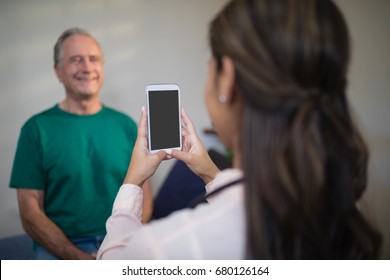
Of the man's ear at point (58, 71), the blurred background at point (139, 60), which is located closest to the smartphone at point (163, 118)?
the blurred background at point (139, 60)

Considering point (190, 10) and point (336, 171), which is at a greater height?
point (190, 10)

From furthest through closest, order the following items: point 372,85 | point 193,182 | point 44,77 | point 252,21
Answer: point 193,182 → point 44,77 → point 372,85 → point 252,21

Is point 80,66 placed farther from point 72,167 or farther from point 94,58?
point 72,167

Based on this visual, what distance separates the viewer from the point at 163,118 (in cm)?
75

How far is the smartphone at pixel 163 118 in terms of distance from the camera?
0.73 metres

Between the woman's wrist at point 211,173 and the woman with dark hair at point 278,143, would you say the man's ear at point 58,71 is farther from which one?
the woman with dark hair at point 278,143

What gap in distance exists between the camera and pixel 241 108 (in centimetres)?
48

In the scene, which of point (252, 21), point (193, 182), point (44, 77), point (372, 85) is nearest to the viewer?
point (252, 21)

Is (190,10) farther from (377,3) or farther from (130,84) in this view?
(377,3)

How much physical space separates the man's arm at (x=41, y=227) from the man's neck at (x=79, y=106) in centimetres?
26

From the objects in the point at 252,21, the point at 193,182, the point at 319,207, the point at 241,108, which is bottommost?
the point at 193,182

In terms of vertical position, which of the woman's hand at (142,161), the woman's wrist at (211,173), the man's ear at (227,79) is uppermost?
the man's ear at (227,79)

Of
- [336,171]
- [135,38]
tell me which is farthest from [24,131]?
[336,171]

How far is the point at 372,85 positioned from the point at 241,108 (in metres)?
0.68
